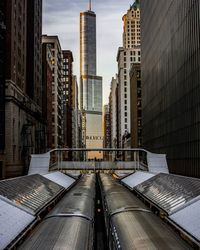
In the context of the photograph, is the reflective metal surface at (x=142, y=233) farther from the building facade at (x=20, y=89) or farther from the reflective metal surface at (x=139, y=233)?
the building facade at (x=20, y=89)

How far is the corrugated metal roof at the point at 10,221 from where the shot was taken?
11.6 meters

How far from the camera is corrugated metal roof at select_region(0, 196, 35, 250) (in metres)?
11.6

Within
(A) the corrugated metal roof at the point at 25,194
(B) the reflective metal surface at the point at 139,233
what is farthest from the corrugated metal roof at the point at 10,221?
(B) the reflective metal surface at the point at 139,233

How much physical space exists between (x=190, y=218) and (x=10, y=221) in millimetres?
6242

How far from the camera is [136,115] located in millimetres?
163625

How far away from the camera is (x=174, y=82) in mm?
71750

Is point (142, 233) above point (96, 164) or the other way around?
above

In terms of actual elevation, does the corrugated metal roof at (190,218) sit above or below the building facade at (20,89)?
below

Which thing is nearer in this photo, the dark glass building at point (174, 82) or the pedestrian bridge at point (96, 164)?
the pedestrian bridge at point (96, 164)

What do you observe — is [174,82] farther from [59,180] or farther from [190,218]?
[190,218]

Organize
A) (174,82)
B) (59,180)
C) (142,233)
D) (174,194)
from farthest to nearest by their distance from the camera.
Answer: (174,82)
(59,180)
(174,194)
(142,233)

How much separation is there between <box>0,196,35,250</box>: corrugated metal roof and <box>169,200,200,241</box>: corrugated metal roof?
546 centimetres

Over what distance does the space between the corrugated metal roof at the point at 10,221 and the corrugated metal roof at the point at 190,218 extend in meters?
5.46

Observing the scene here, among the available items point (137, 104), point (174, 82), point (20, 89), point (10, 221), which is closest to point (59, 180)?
point (10, 221)
